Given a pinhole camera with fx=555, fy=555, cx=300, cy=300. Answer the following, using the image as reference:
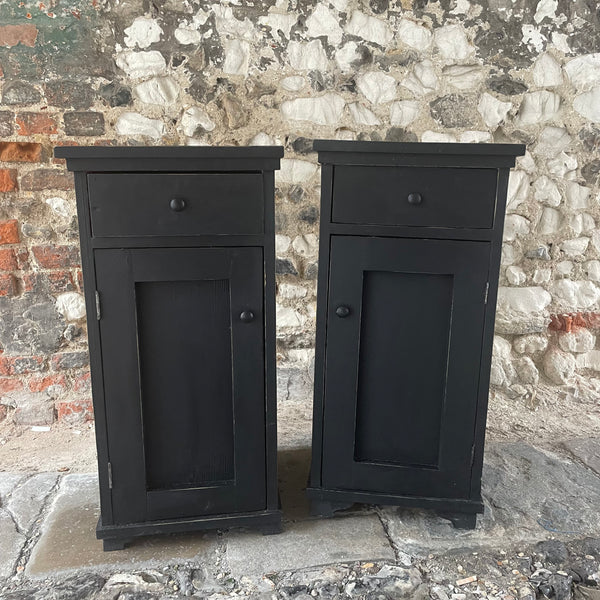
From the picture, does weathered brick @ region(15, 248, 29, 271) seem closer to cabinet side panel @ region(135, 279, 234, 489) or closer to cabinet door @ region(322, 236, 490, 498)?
cabinet side panel @ region(135, 279, 234, 489)

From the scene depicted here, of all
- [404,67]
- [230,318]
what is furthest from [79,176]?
[404,67]

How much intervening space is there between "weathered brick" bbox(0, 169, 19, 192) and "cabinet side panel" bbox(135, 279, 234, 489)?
1095 mm

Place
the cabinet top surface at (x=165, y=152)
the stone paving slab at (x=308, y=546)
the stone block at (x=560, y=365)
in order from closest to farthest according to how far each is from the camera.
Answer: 1. the cabinet top surface at (x=165, y=152)
2. the stone paving slab at (x=308, y=546)
3. the stone block at (x=560, y=365)

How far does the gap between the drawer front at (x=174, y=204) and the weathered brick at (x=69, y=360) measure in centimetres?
114

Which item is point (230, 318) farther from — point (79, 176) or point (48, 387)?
point (48, 387)

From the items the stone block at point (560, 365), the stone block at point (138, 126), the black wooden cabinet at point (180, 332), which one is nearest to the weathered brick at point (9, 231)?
the stone block at point (138, 126)

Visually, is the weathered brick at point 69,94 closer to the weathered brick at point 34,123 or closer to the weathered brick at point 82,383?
the weathered brick at point 34,123

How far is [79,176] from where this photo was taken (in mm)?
1505

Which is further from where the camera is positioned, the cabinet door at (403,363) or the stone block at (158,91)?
the stone block at (158,91)

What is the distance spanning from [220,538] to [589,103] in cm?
238

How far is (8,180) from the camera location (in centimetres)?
229

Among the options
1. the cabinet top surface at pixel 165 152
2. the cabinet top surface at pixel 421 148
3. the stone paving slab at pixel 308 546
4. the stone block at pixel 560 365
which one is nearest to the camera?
the cabinet top surface at pixel 165 152

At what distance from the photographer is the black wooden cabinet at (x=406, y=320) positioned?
1630 millimetres

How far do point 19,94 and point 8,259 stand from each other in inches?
26.6
